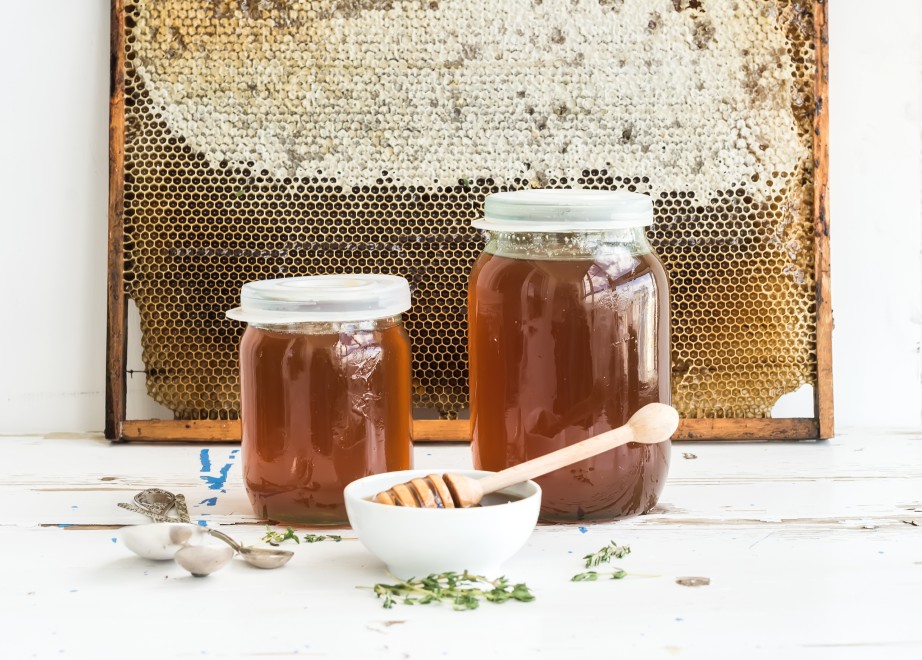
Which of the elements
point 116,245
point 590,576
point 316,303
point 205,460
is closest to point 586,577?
point 590,576

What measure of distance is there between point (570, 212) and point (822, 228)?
0.52 m

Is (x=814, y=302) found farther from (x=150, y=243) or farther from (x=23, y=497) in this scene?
(x=23, y=497)

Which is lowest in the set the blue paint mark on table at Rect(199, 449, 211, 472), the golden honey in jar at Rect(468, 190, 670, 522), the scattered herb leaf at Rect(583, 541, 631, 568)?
the scattered herb leaf at Rect(583, 541, 631, 568)

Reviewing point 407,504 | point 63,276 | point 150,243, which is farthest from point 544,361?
point 63,276

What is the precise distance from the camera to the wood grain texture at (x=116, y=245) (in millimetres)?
1279

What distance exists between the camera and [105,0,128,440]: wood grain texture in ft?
4.20

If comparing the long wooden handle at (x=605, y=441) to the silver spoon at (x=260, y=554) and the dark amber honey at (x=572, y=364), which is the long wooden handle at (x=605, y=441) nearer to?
the dark amber honey at (x=572, y=364)

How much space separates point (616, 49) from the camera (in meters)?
1.26

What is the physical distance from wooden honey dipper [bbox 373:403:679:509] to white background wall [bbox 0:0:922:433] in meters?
0.60

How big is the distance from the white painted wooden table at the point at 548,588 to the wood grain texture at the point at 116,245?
20 centimetres

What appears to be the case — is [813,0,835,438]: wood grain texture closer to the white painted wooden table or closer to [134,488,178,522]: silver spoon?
the white painted wooden table

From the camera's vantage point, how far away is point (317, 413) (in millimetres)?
887

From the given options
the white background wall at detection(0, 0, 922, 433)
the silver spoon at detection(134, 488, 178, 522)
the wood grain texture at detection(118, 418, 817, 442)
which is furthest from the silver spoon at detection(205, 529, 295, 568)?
the white background wall at detection(0, 0, 922, 433)

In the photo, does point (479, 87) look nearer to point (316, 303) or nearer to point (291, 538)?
point (316, 303)
